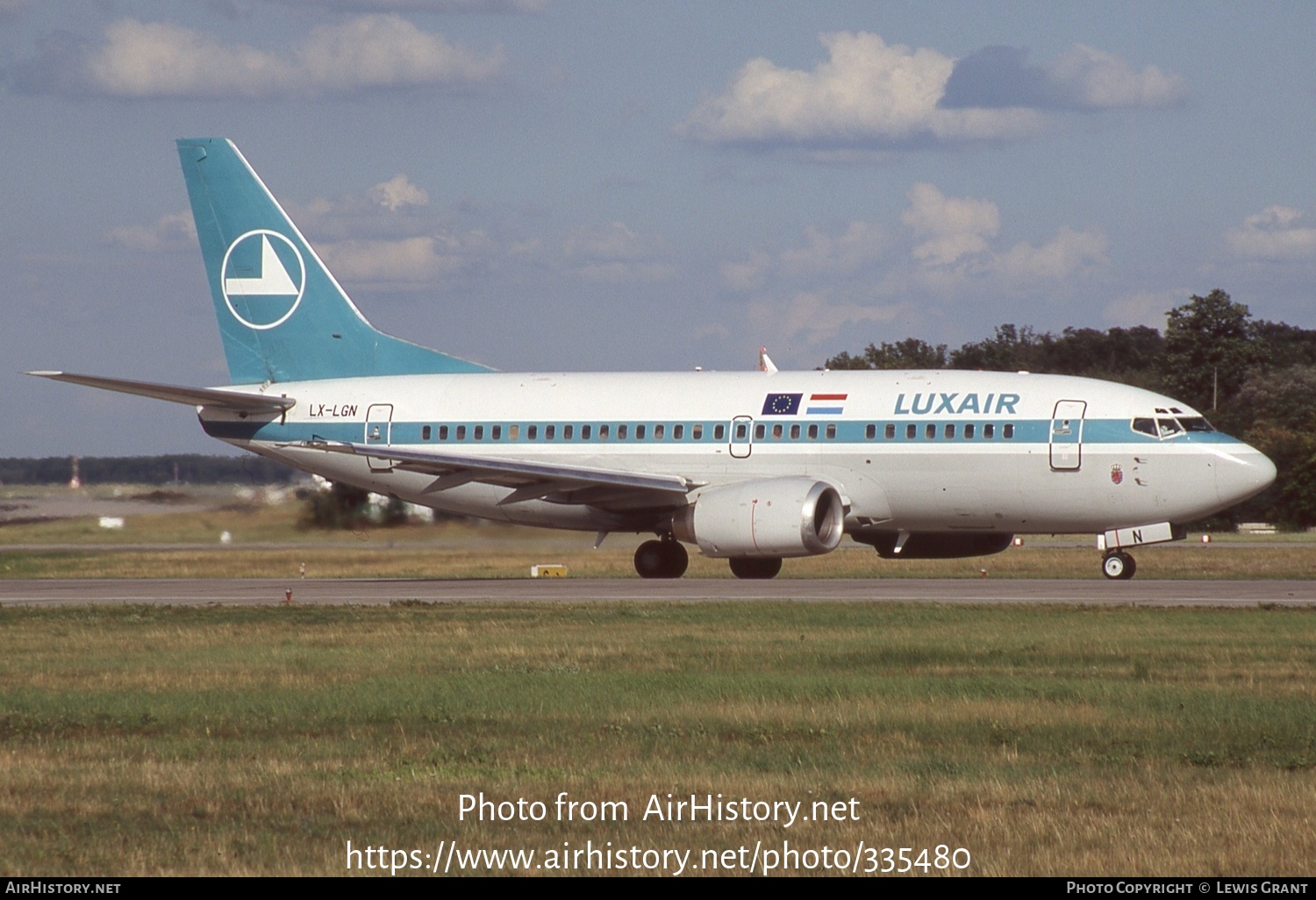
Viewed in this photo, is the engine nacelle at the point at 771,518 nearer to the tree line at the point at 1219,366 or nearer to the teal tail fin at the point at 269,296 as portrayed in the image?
the teal tail fin at the point at 269,296

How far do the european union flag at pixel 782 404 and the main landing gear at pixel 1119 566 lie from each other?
22.0 feet

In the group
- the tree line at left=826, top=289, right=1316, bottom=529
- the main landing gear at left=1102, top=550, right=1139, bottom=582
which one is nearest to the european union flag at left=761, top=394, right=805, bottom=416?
the main landing gear at left=1102, top=550, right=1139, bottom=582

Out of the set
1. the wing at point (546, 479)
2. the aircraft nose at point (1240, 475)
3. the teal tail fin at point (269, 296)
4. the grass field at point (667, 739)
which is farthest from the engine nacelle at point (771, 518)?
the grass field at point (667, 739)

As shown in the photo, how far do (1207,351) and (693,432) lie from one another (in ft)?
254

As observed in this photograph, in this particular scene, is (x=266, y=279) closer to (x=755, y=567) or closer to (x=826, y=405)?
(x=755, y=567)

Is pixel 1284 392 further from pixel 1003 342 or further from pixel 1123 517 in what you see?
pixel 1123 517

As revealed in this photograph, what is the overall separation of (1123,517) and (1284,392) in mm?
63433

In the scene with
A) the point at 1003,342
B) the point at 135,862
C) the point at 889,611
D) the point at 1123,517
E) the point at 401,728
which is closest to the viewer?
the point at 135,862

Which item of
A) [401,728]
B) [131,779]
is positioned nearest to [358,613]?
[401,728]

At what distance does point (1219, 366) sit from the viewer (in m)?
105

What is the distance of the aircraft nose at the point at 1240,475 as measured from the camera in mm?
32219

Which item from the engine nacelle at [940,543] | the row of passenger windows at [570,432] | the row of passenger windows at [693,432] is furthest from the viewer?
the engine nacelle at [940,543]

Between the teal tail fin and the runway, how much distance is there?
Answer: 588 centimetres

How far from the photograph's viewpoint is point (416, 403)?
38625 millimetres
